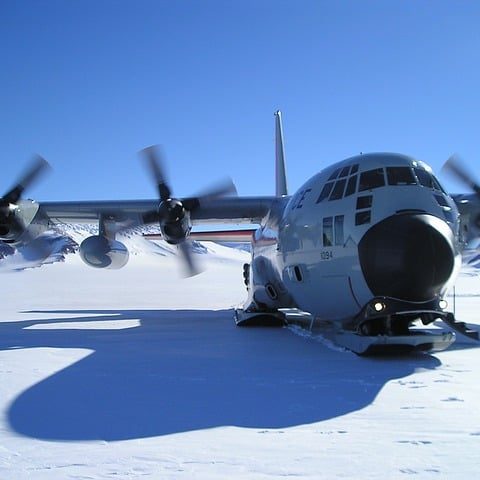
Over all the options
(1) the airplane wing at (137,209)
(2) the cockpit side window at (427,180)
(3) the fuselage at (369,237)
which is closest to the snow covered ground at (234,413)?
(3) the fuselage at (369,237)

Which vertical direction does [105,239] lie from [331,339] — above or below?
above

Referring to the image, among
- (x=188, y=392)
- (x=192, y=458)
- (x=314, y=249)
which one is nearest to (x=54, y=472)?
(x=192, y=458)

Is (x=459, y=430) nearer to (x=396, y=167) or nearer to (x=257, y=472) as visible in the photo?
(x=257, y=472)

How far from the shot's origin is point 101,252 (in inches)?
609

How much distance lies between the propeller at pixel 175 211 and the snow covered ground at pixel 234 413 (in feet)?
14.8

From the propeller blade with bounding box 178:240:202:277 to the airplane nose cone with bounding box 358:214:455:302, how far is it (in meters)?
7.37

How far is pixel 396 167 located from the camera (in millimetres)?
9422

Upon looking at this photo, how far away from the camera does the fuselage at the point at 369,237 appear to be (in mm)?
8234

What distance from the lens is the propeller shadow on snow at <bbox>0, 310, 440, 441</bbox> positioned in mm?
5277

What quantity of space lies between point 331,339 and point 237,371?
4.10 m

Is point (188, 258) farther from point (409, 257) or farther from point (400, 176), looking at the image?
point (409, 257)

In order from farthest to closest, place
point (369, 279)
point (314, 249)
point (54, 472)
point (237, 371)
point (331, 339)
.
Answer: point (331, 339) → point (314, 249) → point (369, 279) → point (237, 371) → point (54, 472)

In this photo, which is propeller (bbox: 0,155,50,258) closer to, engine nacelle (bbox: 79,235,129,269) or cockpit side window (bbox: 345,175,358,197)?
engine nacelle (bbox: 79,235,129,269)

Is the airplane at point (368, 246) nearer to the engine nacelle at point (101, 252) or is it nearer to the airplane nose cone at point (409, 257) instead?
the airplane nose cone at point (409, 257)
